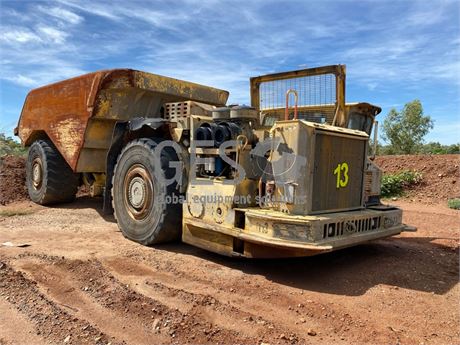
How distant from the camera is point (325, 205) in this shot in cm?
474

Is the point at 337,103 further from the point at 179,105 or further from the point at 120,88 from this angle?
the point at 120,88

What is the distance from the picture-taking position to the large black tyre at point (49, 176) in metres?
8.70

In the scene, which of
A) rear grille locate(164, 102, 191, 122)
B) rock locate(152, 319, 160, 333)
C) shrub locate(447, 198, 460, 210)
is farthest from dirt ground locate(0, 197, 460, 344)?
shrub locate(447, 198, 460, 210)

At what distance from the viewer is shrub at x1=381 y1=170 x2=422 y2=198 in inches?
506

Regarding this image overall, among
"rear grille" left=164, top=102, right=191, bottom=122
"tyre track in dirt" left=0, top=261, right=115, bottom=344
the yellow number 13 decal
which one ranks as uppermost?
"rear grille" left=164, top=102, right=191, bottom=122

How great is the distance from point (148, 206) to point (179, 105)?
149 cm

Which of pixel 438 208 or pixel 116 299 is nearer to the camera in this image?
pixel 116 299

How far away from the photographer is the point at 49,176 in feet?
28.5

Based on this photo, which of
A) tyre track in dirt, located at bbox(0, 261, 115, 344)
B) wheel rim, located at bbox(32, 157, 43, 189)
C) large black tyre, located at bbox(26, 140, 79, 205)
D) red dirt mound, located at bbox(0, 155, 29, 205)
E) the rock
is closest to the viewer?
tyre track in dirt, located at bbox(0, 261, 115, 344)

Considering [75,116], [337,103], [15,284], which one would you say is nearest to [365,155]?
[337,103]

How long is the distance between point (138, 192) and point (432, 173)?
10.9 meters

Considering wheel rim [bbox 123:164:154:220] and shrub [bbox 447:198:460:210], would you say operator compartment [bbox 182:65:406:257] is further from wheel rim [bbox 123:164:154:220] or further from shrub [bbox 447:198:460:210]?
shrub [bbox 447:198:460:210]

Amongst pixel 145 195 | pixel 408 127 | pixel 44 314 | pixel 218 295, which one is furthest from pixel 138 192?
pixel 408 127

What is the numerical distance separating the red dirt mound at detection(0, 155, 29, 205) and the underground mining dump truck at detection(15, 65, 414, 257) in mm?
3730
